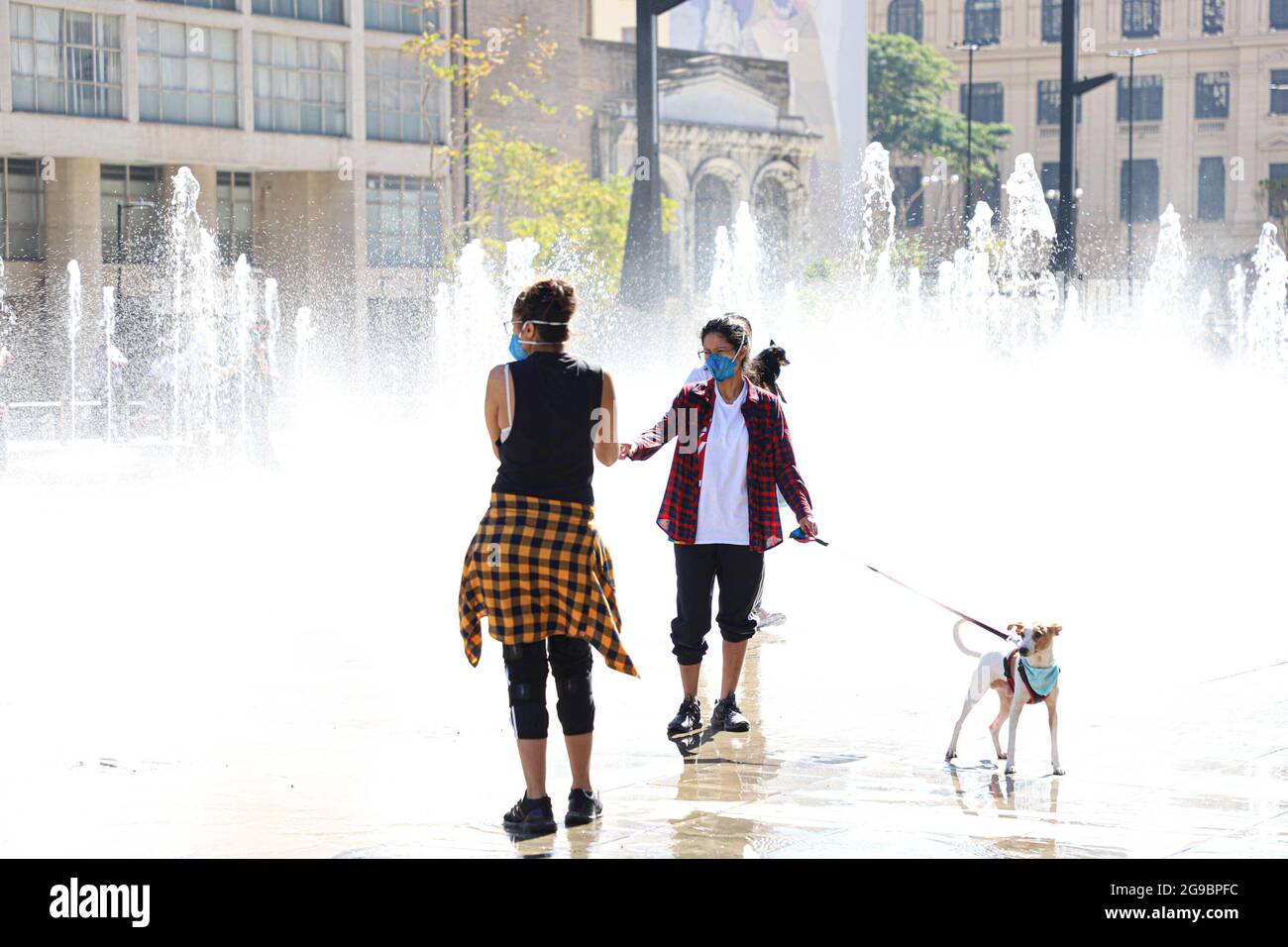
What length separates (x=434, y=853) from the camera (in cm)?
545

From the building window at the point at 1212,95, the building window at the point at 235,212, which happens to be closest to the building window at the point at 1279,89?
the building window at the point at 1212,95

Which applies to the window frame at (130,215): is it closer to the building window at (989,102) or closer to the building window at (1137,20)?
the building window at (989,102)

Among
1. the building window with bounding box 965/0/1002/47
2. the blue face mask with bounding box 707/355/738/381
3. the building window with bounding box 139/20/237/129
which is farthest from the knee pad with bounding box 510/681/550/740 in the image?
the building window with bounding box 965/0/1002/47

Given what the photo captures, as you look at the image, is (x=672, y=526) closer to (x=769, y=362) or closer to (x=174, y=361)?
(x=769, y=362)

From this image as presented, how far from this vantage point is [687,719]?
24.1 ft

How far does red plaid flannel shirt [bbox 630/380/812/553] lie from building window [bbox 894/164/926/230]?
240ft

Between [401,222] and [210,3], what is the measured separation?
7.28 metres

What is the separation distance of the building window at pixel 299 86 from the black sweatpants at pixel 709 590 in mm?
39850

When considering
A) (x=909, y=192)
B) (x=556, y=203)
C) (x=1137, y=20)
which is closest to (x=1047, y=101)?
(x=1137, y=20)

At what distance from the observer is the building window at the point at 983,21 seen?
85500 millimetres

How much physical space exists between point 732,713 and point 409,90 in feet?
142

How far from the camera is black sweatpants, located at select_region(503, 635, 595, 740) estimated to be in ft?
19.4

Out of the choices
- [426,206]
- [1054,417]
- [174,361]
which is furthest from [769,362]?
[426,206]

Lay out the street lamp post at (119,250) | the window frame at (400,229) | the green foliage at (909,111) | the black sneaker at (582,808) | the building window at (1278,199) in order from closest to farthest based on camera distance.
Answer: the black sneaker at (582,808)
the street lamp post at (119,250)
the window frame at (400,229)
the green foliage at (909,111)
the building window at (1278,199)
